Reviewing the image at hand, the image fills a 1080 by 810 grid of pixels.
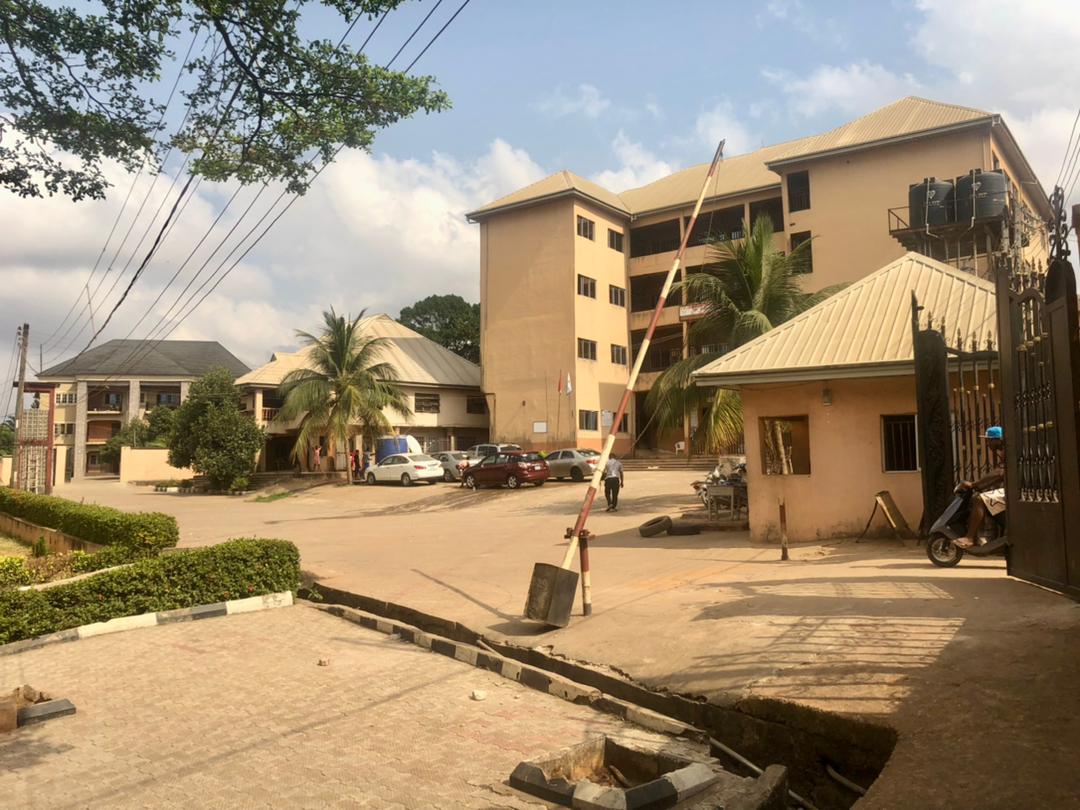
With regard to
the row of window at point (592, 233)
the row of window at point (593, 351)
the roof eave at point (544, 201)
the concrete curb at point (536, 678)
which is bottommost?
the concrete curb at point (536, 678)

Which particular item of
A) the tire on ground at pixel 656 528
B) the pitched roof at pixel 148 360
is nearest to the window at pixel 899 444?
the tire on ground at pixel 656 528

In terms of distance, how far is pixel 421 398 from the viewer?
4512 cm

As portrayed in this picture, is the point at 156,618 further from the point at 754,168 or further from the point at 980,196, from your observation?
the point at 754,168

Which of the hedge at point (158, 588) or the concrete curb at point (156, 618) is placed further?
the hedge at point (158, 588)

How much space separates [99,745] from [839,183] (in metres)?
36.8

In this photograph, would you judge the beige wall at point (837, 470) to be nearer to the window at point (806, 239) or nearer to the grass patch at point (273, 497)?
the window at point (806, 239)


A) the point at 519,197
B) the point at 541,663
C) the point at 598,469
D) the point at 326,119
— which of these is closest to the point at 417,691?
the point at 541,663

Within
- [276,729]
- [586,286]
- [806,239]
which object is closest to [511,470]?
[586,286]

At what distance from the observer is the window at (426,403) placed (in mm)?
44938

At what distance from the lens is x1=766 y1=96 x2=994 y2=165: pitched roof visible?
33.5 metres

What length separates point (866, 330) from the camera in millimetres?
13781

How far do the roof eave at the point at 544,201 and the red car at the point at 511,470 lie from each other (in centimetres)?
1546

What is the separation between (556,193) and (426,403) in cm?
1333

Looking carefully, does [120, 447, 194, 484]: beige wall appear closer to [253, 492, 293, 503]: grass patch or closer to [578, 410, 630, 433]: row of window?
[253, 492, 293, 503]: grass patch
